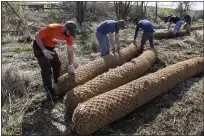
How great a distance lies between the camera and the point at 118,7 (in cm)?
2162

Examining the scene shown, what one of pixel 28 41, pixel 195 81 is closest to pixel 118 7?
pixel 28 41

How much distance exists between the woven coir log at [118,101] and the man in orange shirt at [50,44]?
1246mm

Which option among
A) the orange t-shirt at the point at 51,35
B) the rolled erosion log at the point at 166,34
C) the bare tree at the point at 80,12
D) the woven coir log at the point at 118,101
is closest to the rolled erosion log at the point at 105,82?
the woven coir log at the point at 118,101

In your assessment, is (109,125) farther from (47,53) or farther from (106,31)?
(106,31)

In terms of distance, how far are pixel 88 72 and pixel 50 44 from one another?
3.08 feet

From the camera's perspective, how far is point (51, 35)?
16.2 feet

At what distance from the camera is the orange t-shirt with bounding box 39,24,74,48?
4879 millimetres

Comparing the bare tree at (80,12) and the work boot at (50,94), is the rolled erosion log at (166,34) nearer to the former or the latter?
the bare tree at (80,12)

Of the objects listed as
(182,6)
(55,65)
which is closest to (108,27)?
(55,65)

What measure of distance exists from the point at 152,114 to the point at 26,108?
2106mm

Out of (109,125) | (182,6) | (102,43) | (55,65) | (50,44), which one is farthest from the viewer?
(182,6)

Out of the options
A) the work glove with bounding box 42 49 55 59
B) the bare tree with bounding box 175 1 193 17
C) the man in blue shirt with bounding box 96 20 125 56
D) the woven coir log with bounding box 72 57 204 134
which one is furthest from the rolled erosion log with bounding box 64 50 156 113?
the bare tree with bounding box 175 1 193 17

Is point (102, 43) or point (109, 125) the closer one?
point (109, 125)

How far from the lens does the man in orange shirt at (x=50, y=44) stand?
15.9 ft
